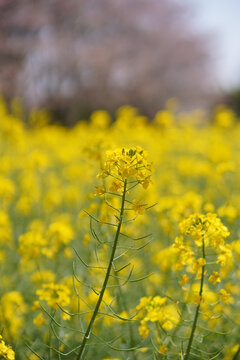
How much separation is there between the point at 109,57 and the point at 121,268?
1361 cm

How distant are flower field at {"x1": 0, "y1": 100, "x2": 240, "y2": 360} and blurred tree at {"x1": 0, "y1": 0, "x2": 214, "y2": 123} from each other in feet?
23.5

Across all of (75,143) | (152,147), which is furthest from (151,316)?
(75,143)

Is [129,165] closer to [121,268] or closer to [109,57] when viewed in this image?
[121,268]

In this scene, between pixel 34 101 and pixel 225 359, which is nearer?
pixel 225 359

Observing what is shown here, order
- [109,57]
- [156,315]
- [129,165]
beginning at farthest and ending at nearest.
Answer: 1. [109,57]
2. [156,315]
3. [129,165]

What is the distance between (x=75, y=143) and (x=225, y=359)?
6.33 m

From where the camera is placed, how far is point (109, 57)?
14.4 metres

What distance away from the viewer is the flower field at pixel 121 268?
148 centimetres

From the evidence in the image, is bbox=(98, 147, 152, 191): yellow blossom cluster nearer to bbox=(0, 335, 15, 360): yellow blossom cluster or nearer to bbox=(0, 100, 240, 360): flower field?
bbox=(0, 100, 240, 360): flower field

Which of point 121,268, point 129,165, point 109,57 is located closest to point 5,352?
point 121,268

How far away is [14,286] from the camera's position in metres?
2.97

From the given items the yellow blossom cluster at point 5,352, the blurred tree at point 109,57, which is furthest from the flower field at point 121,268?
the blurred tree at point 109,57

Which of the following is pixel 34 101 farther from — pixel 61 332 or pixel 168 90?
pixel 61 332

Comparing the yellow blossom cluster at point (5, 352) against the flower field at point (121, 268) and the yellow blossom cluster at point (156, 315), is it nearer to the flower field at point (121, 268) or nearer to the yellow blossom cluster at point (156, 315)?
the flower field at point (121, 268)
